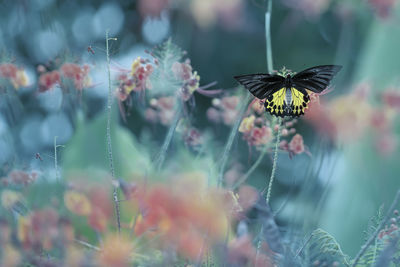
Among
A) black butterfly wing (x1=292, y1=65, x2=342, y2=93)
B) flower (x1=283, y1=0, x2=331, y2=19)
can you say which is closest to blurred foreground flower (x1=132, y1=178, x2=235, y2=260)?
black butterfly wing (x1=292, y1=65, x2=342, y2=93)

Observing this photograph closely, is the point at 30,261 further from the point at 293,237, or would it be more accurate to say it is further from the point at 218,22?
the point at 218,22

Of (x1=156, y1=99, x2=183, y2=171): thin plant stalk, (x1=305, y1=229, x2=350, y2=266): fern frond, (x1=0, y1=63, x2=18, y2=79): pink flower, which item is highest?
(x1=0, y1=63, x2=18, y2=79): pink flower

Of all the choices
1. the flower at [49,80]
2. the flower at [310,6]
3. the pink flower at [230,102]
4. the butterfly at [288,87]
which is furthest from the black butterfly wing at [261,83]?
the flower at [310,6]

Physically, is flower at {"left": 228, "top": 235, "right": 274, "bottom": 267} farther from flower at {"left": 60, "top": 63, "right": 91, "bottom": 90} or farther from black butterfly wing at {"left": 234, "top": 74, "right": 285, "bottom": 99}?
flower at {"left": 60, "top": 63, "right": 91, "bottom": 90}

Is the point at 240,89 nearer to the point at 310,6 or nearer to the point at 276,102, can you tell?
the point at 276,102

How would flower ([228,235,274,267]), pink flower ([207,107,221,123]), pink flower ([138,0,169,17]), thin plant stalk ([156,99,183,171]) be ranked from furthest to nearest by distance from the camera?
pink flower ([138,0,169,17]) → pink flower ([207,107,221,123]) → thin plant stalk ([156,99,183,171]) → flower ([228,235,274,267])

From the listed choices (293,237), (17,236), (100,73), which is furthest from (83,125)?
(293,237)

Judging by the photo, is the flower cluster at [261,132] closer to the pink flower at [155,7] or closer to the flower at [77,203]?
the flower at [77,203]

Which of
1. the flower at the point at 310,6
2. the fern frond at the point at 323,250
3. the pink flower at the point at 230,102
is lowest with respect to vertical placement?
the fern frond at the point at 323,250
